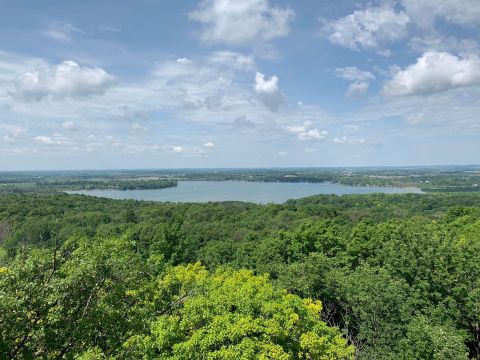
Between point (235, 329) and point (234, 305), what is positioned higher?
point (235, 329)

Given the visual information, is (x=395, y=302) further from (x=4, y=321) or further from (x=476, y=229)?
(x=476, y=229)

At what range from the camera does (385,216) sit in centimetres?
6788

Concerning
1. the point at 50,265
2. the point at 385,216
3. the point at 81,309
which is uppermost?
the point at 50,265

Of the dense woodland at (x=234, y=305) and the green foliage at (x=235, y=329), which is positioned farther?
the green foliage at (x=235, y=329)

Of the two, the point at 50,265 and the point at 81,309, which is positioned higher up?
the point at 50,265

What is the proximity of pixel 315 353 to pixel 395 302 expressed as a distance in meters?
5.06

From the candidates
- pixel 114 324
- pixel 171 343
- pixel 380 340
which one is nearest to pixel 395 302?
pixel 380 340

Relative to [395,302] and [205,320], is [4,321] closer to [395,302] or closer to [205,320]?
[205,320]

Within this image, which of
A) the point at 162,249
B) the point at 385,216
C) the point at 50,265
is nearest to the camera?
the point at 50,265

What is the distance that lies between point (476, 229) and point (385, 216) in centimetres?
3880

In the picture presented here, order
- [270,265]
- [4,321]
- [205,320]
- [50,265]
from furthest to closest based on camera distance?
[270,265]
[205,320]
[50,265]
[4,321]

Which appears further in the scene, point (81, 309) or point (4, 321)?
point (81, 309)

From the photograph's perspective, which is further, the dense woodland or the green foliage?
the green foliage

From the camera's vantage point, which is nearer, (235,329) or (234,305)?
(235,329)
